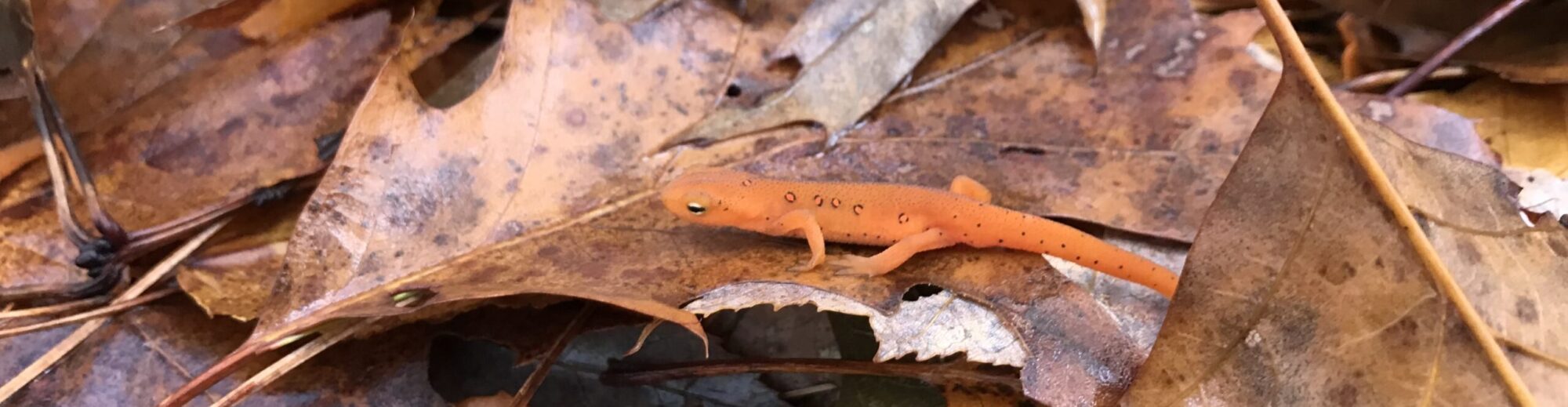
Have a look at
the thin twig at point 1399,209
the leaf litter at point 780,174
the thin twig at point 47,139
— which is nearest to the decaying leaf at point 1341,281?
the thin twig at point 1399,209

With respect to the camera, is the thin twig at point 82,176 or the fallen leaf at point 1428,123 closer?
the thin twig at point 82,176

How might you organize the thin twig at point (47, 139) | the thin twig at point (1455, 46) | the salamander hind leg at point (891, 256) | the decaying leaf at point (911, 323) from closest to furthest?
the decaying leaf at point (911, 323)
the salamander hind leg at point (891, 256)
the thin twig at point (47, 139)
the thin twig at point (1455, 46)

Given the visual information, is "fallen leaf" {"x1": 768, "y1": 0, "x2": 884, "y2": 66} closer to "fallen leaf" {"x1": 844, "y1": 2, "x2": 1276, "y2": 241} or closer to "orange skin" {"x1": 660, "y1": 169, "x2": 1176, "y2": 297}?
"fallen leaf" {"x1": 844, "y1": 2, "x2": 1276, "y2": 241}

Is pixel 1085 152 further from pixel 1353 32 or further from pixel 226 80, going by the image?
pixel 226 80

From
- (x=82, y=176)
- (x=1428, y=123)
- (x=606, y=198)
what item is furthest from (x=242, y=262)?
(x=1428, y=123)

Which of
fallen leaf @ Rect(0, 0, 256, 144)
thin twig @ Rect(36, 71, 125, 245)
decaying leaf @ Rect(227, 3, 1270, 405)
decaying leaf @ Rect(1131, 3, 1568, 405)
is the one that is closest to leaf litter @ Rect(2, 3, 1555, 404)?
decaying leaf @ Rect(227, 3, 1270, 405)

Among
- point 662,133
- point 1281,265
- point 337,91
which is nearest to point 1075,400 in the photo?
point 1281,265

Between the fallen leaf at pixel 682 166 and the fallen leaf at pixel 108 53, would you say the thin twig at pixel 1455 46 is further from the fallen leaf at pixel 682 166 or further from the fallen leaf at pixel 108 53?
the fallen leaf at pixel 108 53

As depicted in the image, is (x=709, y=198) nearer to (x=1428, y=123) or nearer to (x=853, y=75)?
(x=853, y=75)
